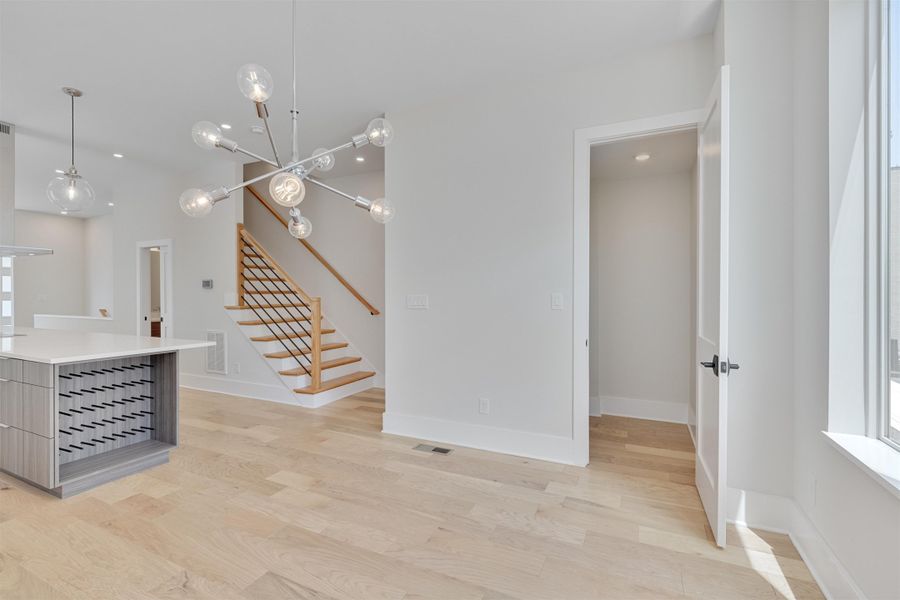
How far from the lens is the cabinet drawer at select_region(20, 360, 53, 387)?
8.01 ft

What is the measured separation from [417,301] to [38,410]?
8.36 feet

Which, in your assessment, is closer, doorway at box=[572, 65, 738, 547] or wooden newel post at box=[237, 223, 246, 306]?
doorway at box=[572, 65, 738, 547]

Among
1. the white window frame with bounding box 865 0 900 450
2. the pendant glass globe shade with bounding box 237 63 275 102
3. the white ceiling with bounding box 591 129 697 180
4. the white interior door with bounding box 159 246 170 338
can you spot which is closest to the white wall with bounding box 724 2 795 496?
the white window frame with bounding box 865 0 900 450

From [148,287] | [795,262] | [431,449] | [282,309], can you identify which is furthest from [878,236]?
[148,287]

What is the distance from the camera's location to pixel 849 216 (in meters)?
1.79

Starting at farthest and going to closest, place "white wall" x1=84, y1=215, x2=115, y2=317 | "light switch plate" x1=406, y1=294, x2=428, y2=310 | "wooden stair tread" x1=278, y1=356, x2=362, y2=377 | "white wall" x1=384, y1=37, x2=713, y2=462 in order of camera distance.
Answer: "white wall" x1=84, y1=215, x2=115, y2=317
"wooden stair tread" x1=278, y1=356, x2=362, y2=377
"light switch plate" x1=406, y1=294, x2=428, y2=310
"white wall" x1=384, y1=37, x2=713, y2=462

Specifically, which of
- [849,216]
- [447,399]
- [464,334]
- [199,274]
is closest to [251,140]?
[199,274]

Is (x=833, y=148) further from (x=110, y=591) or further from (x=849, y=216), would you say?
(x=110, y=591)

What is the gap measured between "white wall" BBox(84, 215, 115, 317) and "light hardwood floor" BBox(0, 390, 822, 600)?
7.12 metres

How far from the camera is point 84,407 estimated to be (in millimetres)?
2771

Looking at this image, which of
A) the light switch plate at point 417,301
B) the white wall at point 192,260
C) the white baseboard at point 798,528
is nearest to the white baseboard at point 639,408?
the white baseboard at point 798,528

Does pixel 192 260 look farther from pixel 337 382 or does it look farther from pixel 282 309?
pixel 337 382

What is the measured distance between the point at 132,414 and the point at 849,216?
14.6 feet

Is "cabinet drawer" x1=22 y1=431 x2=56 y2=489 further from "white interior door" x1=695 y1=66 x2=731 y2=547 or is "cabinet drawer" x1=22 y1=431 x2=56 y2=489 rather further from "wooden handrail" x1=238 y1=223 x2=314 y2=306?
"white interior door" x1=695 y1=66 x2=731 y2=547
